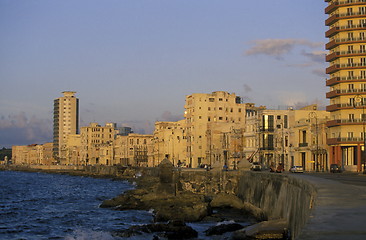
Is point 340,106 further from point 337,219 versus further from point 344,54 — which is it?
point 337,219

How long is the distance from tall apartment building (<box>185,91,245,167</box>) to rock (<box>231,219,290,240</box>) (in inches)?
4954

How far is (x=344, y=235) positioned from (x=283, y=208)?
Result: 24527 mm

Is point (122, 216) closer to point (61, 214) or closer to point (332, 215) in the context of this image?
point (61, 214)

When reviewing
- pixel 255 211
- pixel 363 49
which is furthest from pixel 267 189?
pixel 363 49

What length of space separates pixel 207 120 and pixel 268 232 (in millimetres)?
142443

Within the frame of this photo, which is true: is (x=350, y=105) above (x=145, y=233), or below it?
above

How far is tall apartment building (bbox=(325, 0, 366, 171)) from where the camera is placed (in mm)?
93875

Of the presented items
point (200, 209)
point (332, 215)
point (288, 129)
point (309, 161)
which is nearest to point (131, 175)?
point (288, 129)

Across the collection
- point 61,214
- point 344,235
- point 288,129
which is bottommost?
point 61,214

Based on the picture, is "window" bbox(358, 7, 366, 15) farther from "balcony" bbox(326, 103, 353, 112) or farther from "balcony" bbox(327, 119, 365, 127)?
"balcony" bbox(327, 119, 365, 127)

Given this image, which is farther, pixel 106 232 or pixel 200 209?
pixel 200 209

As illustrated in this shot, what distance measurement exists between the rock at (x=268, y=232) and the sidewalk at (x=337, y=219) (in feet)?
22.0

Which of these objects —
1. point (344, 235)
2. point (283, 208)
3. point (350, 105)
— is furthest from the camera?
point (350, 105)

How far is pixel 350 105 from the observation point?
9556cm
